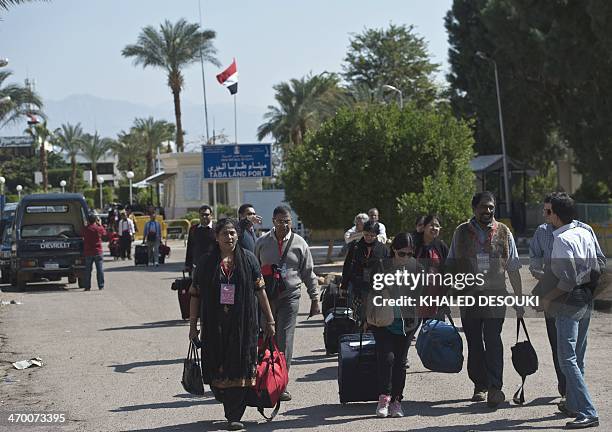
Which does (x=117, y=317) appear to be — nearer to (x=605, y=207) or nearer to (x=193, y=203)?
(x=605, y=207)

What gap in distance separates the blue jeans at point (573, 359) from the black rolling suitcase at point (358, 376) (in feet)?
5.71

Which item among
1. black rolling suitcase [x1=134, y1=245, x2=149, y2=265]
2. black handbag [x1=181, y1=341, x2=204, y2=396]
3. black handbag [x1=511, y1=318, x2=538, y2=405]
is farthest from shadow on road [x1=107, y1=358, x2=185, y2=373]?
black rolling suitcase [x1=134, y1=245, x2=149, y2=265]

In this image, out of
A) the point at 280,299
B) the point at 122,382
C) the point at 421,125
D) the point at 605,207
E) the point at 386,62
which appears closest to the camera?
the point at 280,299

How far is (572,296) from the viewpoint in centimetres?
851

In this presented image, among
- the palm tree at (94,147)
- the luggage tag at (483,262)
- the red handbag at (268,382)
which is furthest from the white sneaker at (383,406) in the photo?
the palm tree at (94,147)

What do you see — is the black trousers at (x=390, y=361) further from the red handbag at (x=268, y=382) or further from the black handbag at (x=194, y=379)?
the black handbag at (x=194, y=379)

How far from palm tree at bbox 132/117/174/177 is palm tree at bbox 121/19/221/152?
2084 centimetres

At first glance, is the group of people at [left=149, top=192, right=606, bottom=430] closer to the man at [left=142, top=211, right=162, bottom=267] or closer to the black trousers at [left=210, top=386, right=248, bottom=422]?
the black trousers at [left=210, top=386, right=248, bottom=422]

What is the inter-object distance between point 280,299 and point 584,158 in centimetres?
4128

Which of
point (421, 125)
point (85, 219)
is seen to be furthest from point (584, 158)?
point (85, 219)

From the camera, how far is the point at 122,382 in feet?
38.2

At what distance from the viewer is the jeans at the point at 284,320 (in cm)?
1048

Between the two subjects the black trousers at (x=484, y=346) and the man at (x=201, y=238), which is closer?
the black trousers at (x=484, y=346)

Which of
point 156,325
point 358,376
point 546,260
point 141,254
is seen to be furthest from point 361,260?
point 141,254
